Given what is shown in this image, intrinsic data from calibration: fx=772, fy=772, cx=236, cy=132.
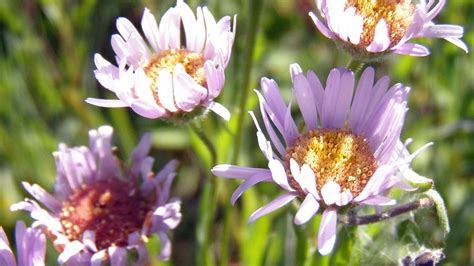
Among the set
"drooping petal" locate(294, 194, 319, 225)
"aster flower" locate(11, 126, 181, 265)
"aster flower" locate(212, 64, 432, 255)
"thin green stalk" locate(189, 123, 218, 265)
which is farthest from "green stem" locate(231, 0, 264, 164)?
"drooping petal" locate(294, 194, 319, 225)

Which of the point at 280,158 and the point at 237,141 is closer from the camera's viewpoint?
the point at 280,158

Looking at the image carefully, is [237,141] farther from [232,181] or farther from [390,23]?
[390,23]

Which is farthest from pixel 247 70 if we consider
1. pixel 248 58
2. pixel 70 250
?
pixel 70 250

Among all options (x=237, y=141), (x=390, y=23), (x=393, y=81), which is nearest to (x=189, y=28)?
(x=237, y=141)

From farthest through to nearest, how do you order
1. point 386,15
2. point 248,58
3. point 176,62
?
point 248,58, point 176,62, point 386,15

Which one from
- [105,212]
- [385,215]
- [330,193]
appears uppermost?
[330,193]

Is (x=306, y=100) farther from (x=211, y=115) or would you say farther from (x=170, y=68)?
(x=211, y=115)
